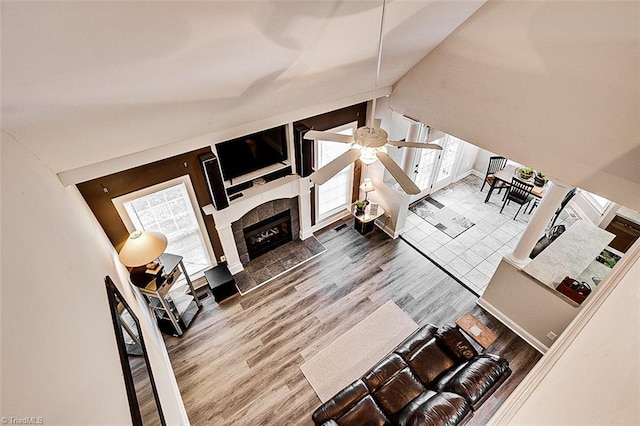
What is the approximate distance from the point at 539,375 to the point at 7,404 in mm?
1523

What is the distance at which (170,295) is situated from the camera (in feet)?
15.8

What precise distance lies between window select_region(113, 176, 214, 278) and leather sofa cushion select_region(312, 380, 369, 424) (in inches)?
120

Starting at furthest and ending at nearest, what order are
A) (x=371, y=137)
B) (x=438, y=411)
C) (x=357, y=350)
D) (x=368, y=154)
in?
1. (x=357, y=350)
2. (x=438, y=411)
3. (x=368, y=154)
4. (x=371, y=137)

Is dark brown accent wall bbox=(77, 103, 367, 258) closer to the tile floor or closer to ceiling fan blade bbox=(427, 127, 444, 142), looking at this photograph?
ceiling fan blade bbox=(427, 127, 444, 142)

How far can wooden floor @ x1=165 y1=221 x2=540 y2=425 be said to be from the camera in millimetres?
3869

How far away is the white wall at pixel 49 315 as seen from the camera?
0.96 metres

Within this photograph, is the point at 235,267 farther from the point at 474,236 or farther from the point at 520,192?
the point at 520,192

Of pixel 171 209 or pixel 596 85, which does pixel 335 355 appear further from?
pixel 596 85

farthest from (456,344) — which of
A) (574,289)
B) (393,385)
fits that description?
(574,289)

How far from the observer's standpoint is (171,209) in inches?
171

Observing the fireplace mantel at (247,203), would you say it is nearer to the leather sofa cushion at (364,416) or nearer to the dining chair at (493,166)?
the leather sofa cushion at (364,416)

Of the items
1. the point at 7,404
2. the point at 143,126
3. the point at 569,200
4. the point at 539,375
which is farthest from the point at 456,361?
the point at 569,200

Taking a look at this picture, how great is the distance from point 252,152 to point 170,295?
8.77ft

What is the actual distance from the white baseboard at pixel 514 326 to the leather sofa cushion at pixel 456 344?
137 cm
